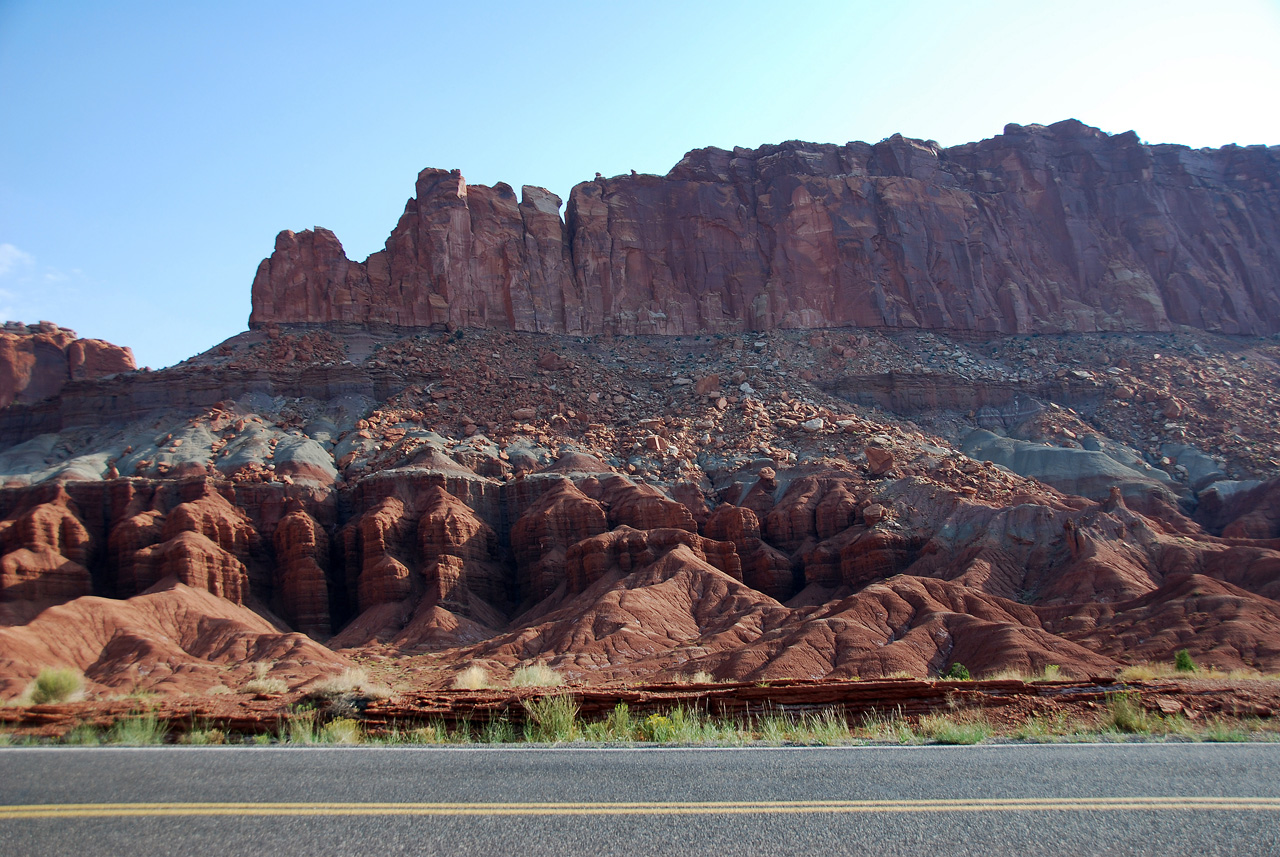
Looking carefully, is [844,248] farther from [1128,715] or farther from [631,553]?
[1128,715]

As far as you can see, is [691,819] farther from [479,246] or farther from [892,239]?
[892,239]

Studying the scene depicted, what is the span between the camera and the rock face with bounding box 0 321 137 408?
8144 centimetres

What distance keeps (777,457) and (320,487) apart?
2773 centimetres

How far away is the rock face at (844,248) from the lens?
78125mm

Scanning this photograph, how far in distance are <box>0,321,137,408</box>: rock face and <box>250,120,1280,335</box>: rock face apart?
69.8 ft

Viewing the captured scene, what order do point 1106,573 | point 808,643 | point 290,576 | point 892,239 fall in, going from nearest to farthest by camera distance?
point 808,643 → point 1106,573 → point 290,576 → point 892,239

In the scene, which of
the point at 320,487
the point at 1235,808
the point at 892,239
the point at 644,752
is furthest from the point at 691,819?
the point at 892,239

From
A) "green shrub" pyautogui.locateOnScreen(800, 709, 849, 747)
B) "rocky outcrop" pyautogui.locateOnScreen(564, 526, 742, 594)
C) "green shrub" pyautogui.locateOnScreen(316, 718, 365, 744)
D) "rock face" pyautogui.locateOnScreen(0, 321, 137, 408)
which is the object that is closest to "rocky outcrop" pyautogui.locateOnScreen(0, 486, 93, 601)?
"rocky outcrop" pyautogui.locateOnScreen(564, 526, 742, 594)

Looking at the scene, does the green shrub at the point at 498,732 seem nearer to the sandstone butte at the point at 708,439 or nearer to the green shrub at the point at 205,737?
the green shrub at the point at 205,737

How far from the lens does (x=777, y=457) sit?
57.8 meters

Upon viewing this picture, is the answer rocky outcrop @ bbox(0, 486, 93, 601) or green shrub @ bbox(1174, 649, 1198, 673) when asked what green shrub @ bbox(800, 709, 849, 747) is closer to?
green shrub @ bbox(1174, 649, 1198, 673)

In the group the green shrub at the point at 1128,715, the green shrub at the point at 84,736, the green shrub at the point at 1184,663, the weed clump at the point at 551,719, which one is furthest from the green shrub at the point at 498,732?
the green shrub at the point at 1184,663

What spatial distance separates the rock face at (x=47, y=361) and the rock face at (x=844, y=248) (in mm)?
21263

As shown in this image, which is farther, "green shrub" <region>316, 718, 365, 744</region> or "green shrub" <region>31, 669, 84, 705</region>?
"green shrub" <region>31, 669, 84, 705</region>
